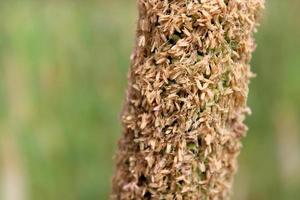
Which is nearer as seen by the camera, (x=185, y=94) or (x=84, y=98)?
(x=185, y=94)

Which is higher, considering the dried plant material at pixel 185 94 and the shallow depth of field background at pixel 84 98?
the shallow depth of field background at pixel 84 98

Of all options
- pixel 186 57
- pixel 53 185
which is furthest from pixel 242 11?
pixel 53 185

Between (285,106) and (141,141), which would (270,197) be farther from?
(141,141)

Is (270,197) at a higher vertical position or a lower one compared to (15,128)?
lower

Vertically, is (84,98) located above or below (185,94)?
above

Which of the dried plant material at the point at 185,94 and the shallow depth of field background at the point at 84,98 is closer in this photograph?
the dried plant material at the point at 185,94
